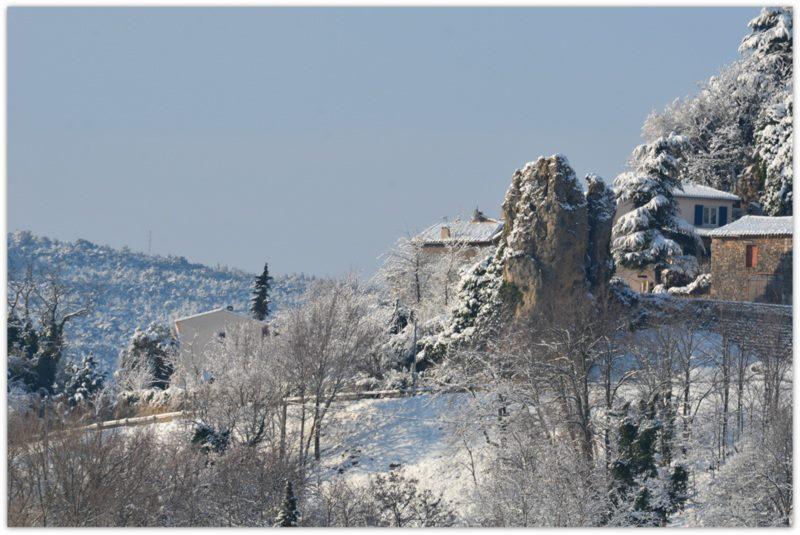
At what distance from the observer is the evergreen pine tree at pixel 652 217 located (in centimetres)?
4575

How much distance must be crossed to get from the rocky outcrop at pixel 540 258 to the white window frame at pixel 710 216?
37.8ft

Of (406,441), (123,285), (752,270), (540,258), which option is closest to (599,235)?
(540,258)

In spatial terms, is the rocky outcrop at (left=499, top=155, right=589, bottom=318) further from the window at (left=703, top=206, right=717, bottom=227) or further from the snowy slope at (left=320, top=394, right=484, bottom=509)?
the window at (left=703, top=206, right=717, bottom=227)

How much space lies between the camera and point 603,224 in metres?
39.2

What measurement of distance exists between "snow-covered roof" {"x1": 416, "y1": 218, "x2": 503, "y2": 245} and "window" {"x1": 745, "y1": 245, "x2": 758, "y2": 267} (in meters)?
12.1

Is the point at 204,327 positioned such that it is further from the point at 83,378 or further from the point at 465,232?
the point at 465,232

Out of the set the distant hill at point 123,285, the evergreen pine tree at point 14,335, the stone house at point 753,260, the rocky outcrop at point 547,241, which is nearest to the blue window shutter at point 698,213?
the stone house at point 753,260

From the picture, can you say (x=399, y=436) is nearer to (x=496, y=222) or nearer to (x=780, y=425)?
(x=780, y=425)

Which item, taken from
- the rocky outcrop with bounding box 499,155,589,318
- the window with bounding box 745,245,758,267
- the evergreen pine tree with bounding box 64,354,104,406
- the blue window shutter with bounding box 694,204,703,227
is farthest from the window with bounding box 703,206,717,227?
the evergreen pine tree with bounding box 64,354,104,406

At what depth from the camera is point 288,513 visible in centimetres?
2300

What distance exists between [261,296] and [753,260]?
24551mm

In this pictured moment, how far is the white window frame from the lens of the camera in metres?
49.4

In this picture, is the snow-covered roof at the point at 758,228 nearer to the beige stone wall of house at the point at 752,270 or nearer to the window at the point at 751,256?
the beige stone wall of house at the point at 752,270

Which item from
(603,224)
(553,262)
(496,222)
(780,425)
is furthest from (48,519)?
(496,222)
